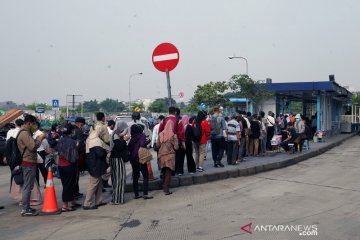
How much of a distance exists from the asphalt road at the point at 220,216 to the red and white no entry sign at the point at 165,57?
9.02 ft

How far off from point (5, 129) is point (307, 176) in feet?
44.0

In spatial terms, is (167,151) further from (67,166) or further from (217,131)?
(217,131)

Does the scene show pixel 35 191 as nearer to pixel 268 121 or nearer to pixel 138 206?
pixel 138 206

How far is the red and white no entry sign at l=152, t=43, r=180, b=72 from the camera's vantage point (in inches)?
318

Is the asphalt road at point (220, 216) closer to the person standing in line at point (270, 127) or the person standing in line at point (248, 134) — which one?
the person standing in line at point (248, 134)

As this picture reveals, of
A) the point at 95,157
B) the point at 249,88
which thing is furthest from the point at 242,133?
the point at 249,88

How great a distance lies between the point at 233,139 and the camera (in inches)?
449

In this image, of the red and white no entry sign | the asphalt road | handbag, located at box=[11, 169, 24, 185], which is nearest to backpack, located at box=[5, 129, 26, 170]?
handbag, located at box=[11, 169, 24, 185]

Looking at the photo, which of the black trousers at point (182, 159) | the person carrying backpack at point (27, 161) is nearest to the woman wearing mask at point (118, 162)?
the person carrying backpack at point (27, 161)

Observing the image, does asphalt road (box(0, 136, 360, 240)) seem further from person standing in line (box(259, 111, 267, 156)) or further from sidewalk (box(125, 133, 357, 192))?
person standing in line (box(259, 111, 267, 156))

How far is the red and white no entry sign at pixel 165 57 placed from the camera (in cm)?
807

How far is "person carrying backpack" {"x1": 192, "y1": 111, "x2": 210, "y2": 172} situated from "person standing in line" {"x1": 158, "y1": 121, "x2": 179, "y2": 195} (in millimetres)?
1700

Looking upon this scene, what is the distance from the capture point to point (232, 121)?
11367mm

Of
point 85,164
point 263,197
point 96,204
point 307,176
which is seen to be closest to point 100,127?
point 85,164
